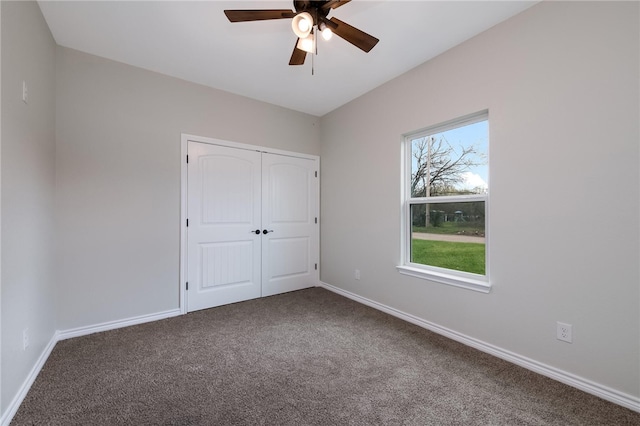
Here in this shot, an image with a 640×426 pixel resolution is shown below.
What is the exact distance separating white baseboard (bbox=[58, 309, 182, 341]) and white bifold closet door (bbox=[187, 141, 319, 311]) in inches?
8.9

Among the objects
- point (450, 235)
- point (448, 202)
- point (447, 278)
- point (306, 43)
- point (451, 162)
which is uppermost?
point (306, 43)

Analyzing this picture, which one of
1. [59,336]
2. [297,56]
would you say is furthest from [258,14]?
[59,336]

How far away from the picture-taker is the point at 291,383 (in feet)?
5.87

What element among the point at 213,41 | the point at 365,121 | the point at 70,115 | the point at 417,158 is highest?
the point at 213,41

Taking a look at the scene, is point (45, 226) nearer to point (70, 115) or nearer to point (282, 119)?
point (70, 115)

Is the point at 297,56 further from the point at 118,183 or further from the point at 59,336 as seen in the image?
the point at 59,336

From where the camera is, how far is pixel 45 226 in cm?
212

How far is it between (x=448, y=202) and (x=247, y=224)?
2.35 metres

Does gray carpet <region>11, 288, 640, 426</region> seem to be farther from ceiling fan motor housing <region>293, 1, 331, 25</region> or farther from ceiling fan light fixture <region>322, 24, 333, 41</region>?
ceiling fan motor housing <region>293, 1, 331, 25</region>

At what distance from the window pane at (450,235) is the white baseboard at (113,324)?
272cm

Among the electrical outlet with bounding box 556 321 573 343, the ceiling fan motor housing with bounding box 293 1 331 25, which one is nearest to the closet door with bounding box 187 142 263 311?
the ceiling fan motor housing with bounding box 293 1 331 25

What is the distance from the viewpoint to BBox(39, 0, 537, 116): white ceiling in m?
1.97

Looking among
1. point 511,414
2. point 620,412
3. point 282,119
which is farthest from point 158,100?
point 620,412

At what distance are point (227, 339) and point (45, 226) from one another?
1.71 m
